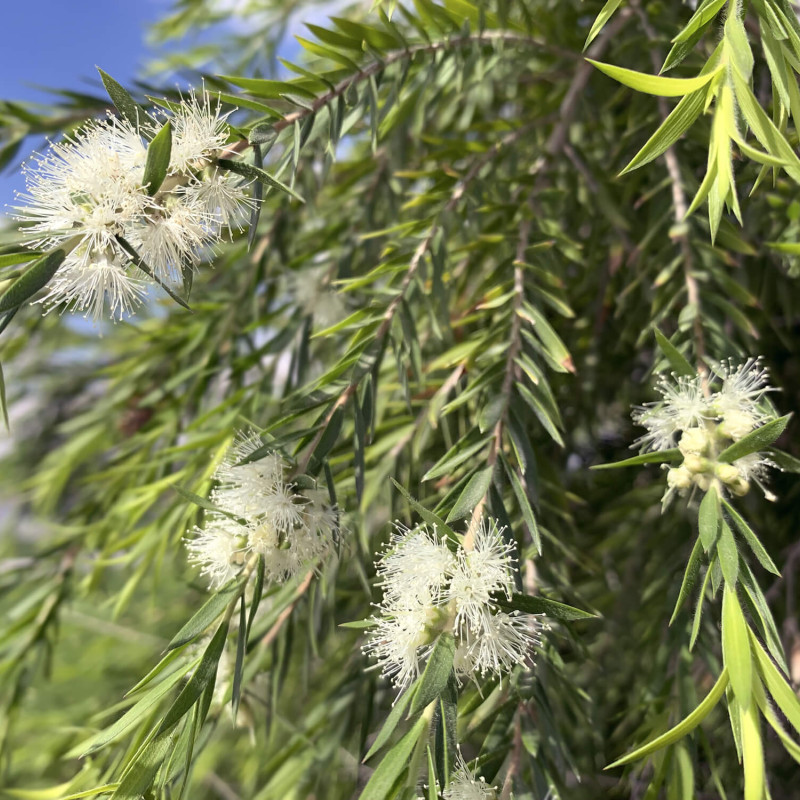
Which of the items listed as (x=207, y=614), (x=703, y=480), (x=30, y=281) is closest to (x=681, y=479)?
(x=703, y=480)

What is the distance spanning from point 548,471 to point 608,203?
324 millimetres

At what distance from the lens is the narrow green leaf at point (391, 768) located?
40cm

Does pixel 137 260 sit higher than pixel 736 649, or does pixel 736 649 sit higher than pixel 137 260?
pixel 137 260

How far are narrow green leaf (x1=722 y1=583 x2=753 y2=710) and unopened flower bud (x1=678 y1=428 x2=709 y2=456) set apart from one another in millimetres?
100

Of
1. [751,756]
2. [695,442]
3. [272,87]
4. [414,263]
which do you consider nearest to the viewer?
[751,756]

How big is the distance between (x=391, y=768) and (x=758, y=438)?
30 centimetres

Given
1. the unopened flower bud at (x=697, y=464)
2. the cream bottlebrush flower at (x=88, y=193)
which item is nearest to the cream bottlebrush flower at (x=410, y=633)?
the unopened flower bud at (x=697, y=464)

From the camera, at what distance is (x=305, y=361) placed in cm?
86

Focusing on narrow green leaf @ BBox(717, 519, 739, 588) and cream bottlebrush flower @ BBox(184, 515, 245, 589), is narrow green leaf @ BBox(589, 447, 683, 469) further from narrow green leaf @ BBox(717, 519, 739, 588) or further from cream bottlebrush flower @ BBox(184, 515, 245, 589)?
cream bottlebrush flower @ BBox(184, 515, 245, 589)

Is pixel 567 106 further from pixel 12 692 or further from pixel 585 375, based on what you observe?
pixel 12 692

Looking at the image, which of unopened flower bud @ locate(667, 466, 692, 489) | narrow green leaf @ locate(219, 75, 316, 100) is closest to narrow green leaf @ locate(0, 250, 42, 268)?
narrow green leaf @ locate(219, 75, 316, 100)

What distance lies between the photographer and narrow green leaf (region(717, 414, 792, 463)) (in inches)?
16.6

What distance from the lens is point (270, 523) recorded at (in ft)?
1.64

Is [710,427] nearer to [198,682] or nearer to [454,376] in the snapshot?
[454,376]
